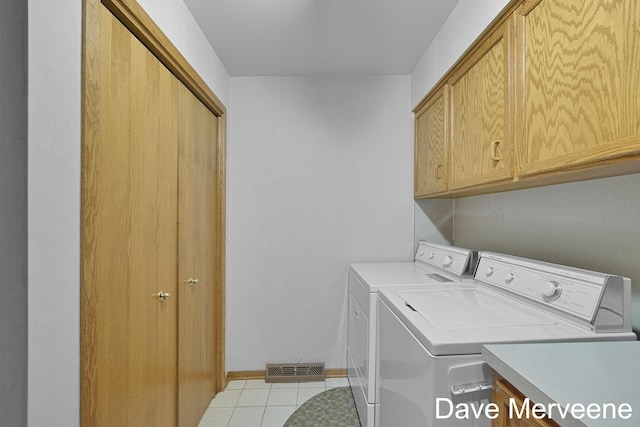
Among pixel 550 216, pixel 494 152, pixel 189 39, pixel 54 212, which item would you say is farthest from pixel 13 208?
pixel 550 216

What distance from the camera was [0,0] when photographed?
0.71 meters

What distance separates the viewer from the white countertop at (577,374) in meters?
0.65

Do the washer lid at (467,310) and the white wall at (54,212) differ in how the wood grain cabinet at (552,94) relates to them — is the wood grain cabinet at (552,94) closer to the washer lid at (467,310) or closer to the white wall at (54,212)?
the washer lid at (467,310)

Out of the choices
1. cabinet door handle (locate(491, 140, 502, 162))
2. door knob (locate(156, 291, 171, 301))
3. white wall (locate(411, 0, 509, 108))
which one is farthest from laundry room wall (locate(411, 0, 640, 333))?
door knob (locate(156, 291, 171, 301))

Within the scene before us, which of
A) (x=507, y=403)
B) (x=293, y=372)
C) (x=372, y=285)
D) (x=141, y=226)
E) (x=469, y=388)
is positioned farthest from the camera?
(x=293, y=372)

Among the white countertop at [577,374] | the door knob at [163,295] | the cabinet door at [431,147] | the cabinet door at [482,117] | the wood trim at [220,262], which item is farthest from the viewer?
the wood trim at [220,262]

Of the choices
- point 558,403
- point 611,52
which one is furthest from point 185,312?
point 611,52

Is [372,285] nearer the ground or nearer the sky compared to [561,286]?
nearer the ground

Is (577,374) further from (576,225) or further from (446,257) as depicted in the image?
(446,257)

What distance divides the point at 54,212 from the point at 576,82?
1.45 meters

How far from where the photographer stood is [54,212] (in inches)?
31.9

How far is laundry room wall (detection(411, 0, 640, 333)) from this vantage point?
114cm

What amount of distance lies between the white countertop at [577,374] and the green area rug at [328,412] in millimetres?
1402

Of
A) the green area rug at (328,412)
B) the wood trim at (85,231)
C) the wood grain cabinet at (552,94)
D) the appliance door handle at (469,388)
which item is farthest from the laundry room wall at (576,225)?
the wood trim at (85,231)
